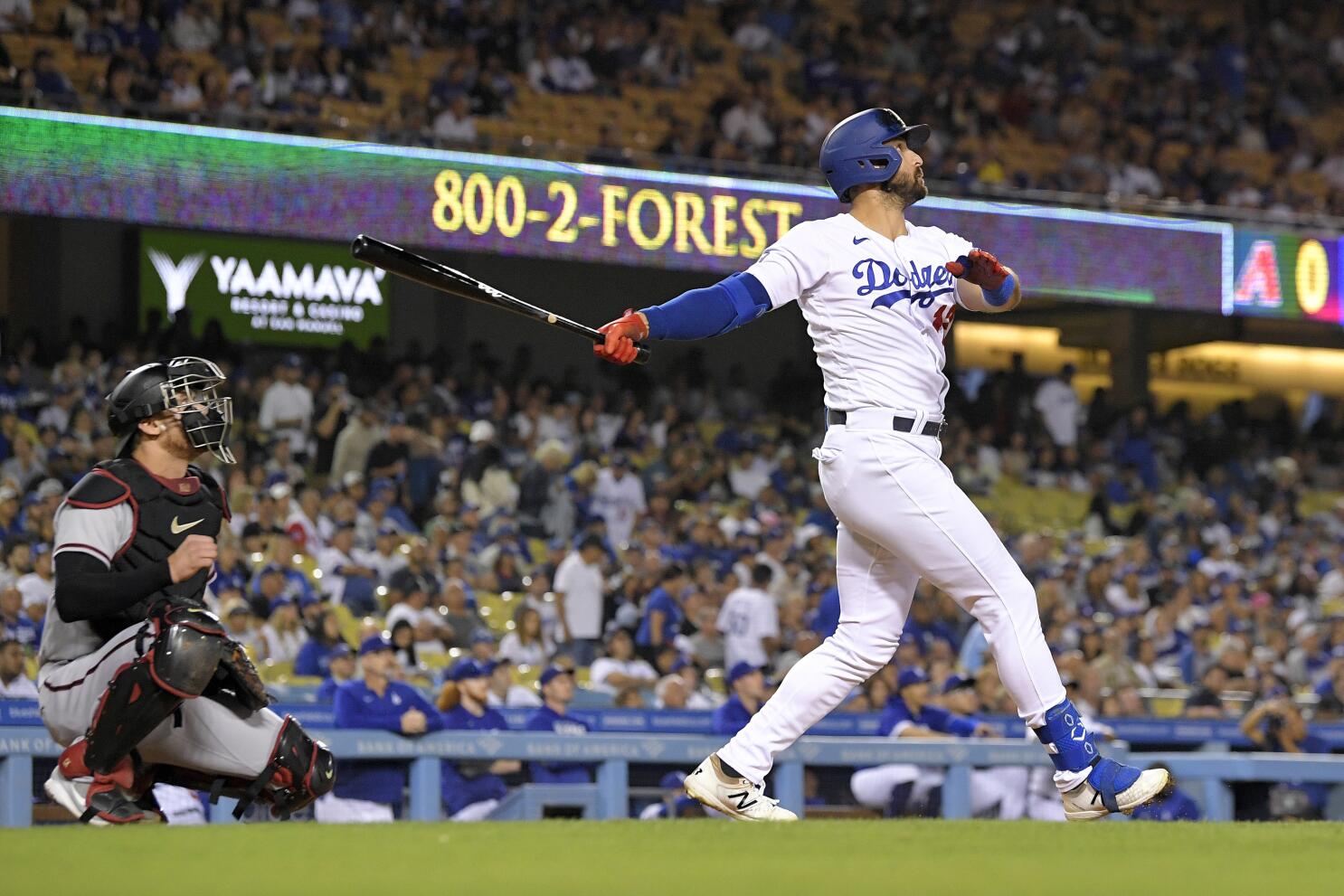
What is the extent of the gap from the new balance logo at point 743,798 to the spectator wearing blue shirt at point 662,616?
7.13 metres

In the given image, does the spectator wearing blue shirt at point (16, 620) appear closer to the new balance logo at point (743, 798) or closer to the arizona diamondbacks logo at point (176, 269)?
the new balance logo at point (743, 798)

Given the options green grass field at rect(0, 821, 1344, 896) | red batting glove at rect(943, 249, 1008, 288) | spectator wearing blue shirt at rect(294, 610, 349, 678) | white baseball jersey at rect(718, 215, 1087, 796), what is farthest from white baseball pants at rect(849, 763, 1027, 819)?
green grass field at rect(0, 821, 1344, 896)

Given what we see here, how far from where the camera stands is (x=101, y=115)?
1349cm

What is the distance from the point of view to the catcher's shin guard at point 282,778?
5254 millimetres

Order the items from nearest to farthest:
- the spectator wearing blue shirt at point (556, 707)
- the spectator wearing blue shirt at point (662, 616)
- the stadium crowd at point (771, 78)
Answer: the spectator wearing blue shirt at point (556, 707)
the spectator wearing blue shirt at point (662, 616)
the stadium crowd at point (771, 78)

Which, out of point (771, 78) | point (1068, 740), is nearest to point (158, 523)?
point (1068, 740)

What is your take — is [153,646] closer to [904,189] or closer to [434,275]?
[434,275]

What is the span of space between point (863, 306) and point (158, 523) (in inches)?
79.2

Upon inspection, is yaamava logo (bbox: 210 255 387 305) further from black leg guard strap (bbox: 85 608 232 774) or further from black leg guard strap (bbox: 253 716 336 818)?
black leg guard strap (bbox: 85 608 232 774)

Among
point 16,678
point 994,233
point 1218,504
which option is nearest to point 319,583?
point 16,678

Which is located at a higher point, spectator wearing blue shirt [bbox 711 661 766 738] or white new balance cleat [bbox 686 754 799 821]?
white new balance cleat [bbox 686 754 799 821]

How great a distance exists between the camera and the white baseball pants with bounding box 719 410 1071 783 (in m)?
4.93

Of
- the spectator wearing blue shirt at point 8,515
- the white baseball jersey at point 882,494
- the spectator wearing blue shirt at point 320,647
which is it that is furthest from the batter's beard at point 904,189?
the spectator wearing blue shirt at point 8,515

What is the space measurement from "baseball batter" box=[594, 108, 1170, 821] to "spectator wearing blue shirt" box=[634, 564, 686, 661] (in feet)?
23.4
